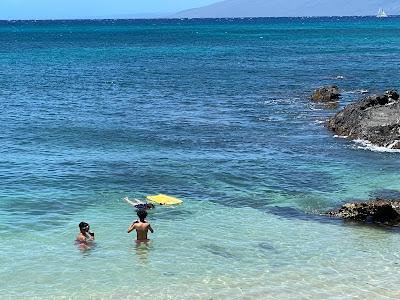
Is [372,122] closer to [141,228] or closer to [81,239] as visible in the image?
[141,228]

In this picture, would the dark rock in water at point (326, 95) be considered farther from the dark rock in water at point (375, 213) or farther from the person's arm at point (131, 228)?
the person's arm at point (131, 228)

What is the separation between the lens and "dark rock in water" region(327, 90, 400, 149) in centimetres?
3325

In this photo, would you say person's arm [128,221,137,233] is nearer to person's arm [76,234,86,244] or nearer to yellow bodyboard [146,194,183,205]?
person's arm [76,234,86,244]

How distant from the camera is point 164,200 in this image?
23719 mm

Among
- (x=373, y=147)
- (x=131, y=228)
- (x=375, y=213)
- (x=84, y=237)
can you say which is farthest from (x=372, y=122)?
(x=84, y=237)

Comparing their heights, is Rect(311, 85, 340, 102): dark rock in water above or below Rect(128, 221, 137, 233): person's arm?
above

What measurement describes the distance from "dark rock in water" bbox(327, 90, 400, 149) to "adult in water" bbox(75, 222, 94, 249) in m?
18.1

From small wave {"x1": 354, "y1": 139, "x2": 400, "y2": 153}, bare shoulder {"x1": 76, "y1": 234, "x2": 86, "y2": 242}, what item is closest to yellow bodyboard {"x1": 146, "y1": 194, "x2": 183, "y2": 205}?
bare shoulder {"x1": 76, "y1": 234, "x2": 86, "y2": 242}

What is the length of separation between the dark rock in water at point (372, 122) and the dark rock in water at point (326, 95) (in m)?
9.88

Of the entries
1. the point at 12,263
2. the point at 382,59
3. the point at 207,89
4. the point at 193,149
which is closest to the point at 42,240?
the point at 12,263

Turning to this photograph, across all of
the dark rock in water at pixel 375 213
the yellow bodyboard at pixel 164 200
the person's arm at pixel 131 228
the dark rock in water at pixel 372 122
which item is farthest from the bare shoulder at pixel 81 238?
the dark rock in water at pixel 372 122

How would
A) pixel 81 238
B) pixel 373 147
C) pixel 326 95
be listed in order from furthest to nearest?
pixel 326 95, pixel 373 147, pixel 81 238

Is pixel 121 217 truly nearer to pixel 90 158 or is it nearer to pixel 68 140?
pixel 90 158

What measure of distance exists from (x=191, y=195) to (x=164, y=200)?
1.48 metres
